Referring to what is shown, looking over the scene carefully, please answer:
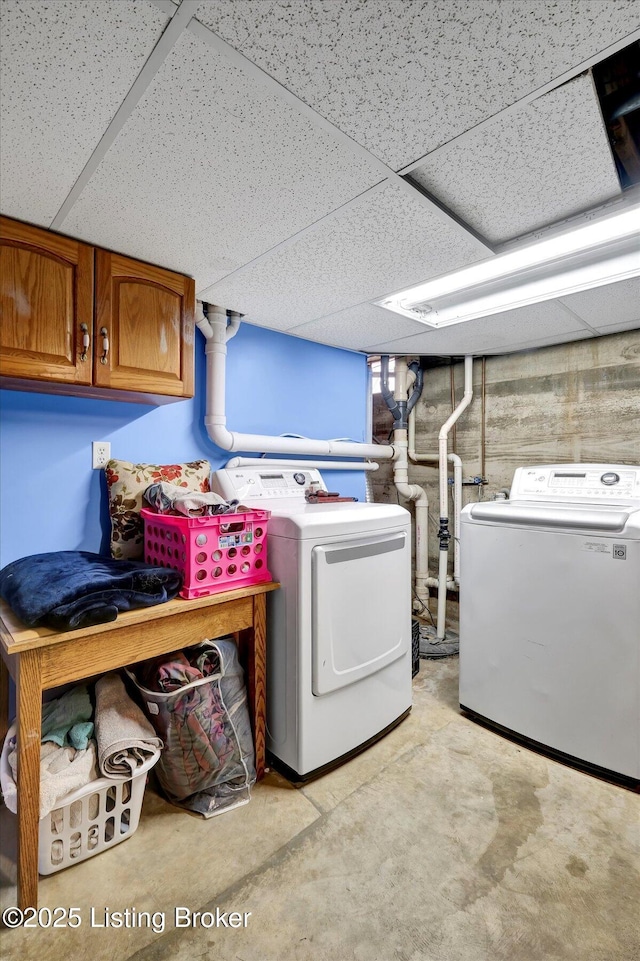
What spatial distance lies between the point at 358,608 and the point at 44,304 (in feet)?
5.30

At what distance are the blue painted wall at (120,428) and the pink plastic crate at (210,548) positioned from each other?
0.31m

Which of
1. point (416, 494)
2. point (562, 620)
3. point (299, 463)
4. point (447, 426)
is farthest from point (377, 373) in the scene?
point (562, 620)

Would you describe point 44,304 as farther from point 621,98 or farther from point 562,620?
point 562,620

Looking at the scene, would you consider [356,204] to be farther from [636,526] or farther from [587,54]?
[636,526]

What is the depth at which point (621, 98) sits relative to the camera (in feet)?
3.38

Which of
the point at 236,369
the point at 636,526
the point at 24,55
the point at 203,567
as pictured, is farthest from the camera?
the point at 236,369

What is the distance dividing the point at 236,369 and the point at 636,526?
1.98m

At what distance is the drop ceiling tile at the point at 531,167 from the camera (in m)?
1.03

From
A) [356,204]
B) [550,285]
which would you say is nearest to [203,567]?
[356,204]

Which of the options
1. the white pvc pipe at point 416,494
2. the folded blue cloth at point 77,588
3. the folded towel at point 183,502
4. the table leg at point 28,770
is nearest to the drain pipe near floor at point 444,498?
the white pvc pipe at point 416,494

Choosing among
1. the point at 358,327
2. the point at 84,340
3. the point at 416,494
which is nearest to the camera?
the point at 84,340

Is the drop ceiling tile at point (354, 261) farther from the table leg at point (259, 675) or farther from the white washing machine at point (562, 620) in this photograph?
the table leg at point (259, 675)

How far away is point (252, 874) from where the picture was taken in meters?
1.33

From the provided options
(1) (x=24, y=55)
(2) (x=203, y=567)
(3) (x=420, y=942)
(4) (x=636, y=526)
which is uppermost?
(1) (x=24, y=55)
